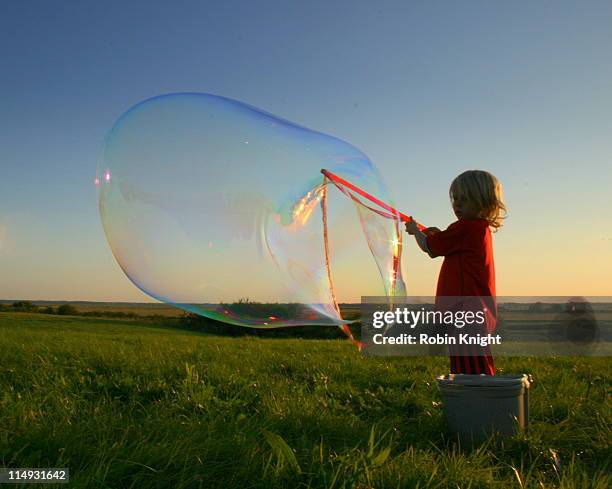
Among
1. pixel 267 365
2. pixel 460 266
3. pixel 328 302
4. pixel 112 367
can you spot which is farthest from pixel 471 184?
pixel 112 367

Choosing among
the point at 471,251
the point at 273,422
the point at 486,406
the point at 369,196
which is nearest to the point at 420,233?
the point at 471,251

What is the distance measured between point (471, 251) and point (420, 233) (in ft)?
1.58

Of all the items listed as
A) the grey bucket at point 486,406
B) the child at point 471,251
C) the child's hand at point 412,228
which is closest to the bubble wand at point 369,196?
the child's hand at point 412,228

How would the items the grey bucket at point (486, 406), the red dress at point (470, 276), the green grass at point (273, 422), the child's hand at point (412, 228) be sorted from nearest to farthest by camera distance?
the green grass at point (273, 422) < the grey bucket at point (486, 406) < the red dress at point (470, 276) < the child's hand at point (412, 228)

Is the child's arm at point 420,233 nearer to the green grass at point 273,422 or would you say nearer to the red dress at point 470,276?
the red dress at point 470,276

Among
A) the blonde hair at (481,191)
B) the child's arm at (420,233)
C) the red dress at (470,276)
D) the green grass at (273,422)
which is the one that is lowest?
the green grass at (273,422)

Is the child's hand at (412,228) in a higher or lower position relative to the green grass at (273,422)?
Answer: higher

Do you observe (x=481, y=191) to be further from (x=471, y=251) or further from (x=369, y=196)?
(x=369, y=196)

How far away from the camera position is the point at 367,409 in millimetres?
5414

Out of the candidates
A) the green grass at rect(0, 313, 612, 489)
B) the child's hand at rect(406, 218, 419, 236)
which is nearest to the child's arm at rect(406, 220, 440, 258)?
the child's hand at rect(406, 218, 419, 236)

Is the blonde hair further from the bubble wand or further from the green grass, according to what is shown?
the green grass

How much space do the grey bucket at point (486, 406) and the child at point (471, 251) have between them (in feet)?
2.11

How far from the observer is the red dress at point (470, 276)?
16.0 feet

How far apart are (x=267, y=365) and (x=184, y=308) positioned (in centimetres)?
198
